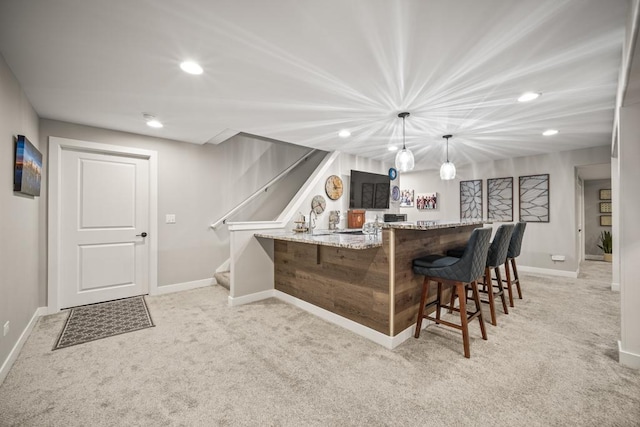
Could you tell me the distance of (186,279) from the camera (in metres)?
4.19

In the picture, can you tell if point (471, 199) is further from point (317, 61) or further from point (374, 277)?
point (317, 61)

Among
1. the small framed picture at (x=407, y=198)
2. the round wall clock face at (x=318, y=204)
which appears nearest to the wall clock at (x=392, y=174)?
the small framed picture at (x=407, y=198)

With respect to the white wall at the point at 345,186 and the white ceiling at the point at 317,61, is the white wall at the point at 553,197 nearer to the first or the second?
the white ceiling at the point at 317,61

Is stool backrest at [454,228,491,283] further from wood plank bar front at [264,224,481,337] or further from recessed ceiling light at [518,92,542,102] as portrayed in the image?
recessed ceiling light at [518,92,542,102]

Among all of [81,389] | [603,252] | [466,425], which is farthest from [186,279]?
[603,252]

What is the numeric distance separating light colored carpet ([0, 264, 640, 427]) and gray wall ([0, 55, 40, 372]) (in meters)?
0.29

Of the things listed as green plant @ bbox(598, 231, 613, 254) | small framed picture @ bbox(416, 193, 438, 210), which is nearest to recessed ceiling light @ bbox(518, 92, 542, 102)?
small framed picture @ bbox(416, 193, 438, 210)

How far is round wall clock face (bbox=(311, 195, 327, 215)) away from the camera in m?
4.43

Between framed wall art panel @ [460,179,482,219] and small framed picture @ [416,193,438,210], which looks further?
small framed picture @ [416,193,438,210]

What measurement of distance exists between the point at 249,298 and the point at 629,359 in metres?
3.55

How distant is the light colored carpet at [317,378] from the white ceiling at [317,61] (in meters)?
2.27

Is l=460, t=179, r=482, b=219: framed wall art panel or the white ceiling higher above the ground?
the white ceiling

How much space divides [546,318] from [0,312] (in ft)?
16.1

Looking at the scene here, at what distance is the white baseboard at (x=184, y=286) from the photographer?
3958 millimetres
